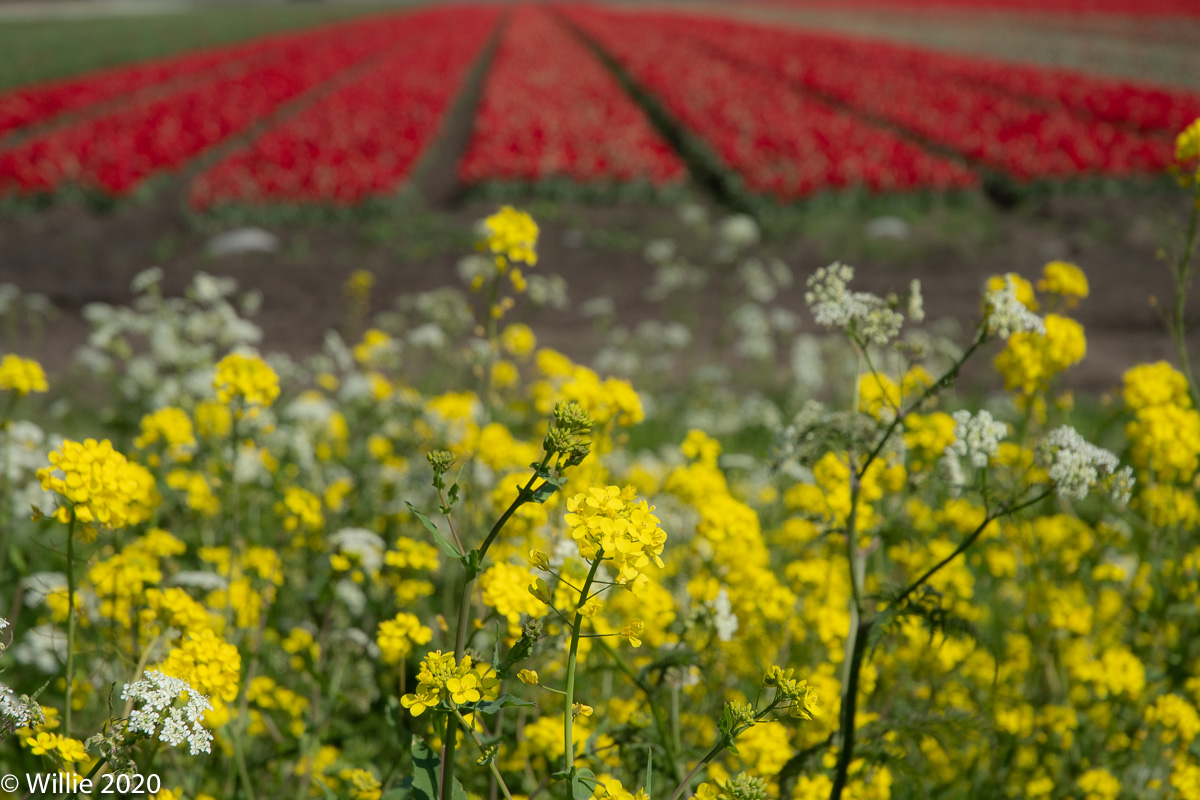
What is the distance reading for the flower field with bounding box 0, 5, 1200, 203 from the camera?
11.1m

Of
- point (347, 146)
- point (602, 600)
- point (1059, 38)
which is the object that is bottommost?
point (602, 600)

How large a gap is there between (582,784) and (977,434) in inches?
36.9

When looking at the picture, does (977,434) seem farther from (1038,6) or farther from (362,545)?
(1038,6)

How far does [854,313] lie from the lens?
1.70 m

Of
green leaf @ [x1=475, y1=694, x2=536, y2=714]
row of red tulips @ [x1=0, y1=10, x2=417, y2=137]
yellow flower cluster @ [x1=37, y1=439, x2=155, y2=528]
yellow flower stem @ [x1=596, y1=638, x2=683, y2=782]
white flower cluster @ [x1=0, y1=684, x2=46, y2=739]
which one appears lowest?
white flower cluster @ [x1=0, y1=684, x2=46, y2=739]

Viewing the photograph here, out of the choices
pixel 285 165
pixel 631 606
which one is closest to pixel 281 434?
pixel 631 606

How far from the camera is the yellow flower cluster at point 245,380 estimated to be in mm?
1924

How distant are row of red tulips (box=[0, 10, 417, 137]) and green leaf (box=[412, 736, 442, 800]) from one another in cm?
1598

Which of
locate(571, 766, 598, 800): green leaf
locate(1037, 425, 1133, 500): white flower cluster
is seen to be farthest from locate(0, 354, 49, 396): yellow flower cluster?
locate(1037, 425, 1133, 500): white flower cluster

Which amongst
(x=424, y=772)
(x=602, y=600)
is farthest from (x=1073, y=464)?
(x=424, y=772)

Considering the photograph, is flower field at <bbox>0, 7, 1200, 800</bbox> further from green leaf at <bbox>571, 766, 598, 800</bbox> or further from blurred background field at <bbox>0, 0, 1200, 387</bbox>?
blurred background field at <bbox>0, 0, 1200, 387</bbox>

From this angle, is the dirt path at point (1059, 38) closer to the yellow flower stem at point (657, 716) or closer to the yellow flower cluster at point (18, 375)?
the yellow flower stem at point (657, 716)

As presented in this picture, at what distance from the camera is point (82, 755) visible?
1290 mm

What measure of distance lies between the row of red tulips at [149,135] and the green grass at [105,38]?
212 inches
